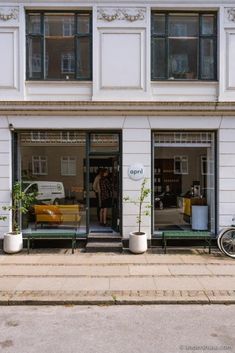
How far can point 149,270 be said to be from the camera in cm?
929

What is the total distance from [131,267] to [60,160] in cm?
393

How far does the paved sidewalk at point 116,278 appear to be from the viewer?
7391 millimetres

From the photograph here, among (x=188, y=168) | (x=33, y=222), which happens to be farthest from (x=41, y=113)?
(x=188, y=168)

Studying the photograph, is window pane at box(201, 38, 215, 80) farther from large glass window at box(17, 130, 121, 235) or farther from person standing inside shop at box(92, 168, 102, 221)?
person standing inside shop at box(92, 168, 102, 221)

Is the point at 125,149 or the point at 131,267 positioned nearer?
the point at 131,267

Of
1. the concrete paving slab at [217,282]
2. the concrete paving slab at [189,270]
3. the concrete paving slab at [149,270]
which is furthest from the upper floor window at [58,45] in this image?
the concrete paving slab at [217,282]

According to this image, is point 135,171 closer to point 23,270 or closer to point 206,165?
point 206,165

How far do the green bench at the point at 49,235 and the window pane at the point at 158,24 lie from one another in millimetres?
6046

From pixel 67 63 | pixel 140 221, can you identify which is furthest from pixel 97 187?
pixel 67 63

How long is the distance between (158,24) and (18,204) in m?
6.31

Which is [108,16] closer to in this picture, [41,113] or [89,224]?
[41,113]

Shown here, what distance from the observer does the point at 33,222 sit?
12070mm

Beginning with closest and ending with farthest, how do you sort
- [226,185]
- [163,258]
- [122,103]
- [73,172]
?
[163,258] → [122,103] → [226,185] → [73,172]

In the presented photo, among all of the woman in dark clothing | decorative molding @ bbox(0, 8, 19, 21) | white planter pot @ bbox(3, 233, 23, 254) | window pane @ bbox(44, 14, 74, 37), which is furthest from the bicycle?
decorative molding @ bbox(0, 8, 19, 21)
